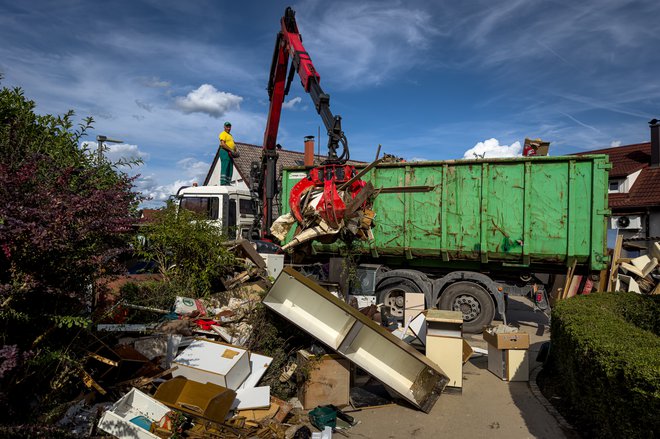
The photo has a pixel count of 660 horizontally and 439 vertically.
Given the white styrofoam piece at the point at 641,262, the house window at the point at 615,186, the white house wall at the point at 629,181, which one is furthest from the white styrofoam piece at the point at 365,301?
the house window at the point at 615,186

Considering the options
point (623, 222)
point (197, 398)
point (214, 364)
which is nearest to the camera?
point (197, 398)

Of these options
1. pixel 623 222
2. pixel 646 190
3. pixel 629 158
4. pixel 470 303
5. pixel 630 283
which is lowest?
pixel 470 303

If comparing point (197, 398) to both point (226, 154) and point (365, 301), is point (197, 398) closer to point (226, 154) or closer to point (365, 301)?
point (365, 301)

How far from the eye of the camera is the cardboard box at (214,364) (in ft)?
15.0

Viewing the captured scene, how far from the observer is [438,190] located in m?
8.73

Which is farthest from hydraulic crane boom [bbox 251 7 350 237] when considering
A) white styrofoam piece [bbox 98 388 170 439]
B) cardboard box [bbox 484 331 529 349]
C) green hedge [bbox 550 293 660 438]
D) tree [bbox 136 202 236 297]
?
white styrofoam piece [bbox 98 388 170 439]

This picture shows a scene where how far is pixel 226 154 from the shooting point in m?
12.3

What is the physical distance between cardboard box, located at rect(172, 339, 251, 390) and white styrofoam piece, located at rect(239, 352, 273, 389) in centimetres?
5

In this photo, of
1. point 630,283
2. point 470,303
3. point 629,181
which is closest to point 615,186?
point 629,181

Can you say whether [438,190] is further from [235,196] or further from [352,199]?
[235,196]

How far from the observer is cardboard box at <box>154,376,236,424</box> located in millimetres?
3979

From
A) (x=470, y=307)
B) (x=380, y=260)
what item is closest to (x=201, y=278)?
(x=380, y=260)

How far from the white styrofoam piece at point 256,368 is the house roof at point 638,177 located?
1952cm

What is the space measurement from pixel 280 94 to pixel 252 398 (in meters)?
7.93
